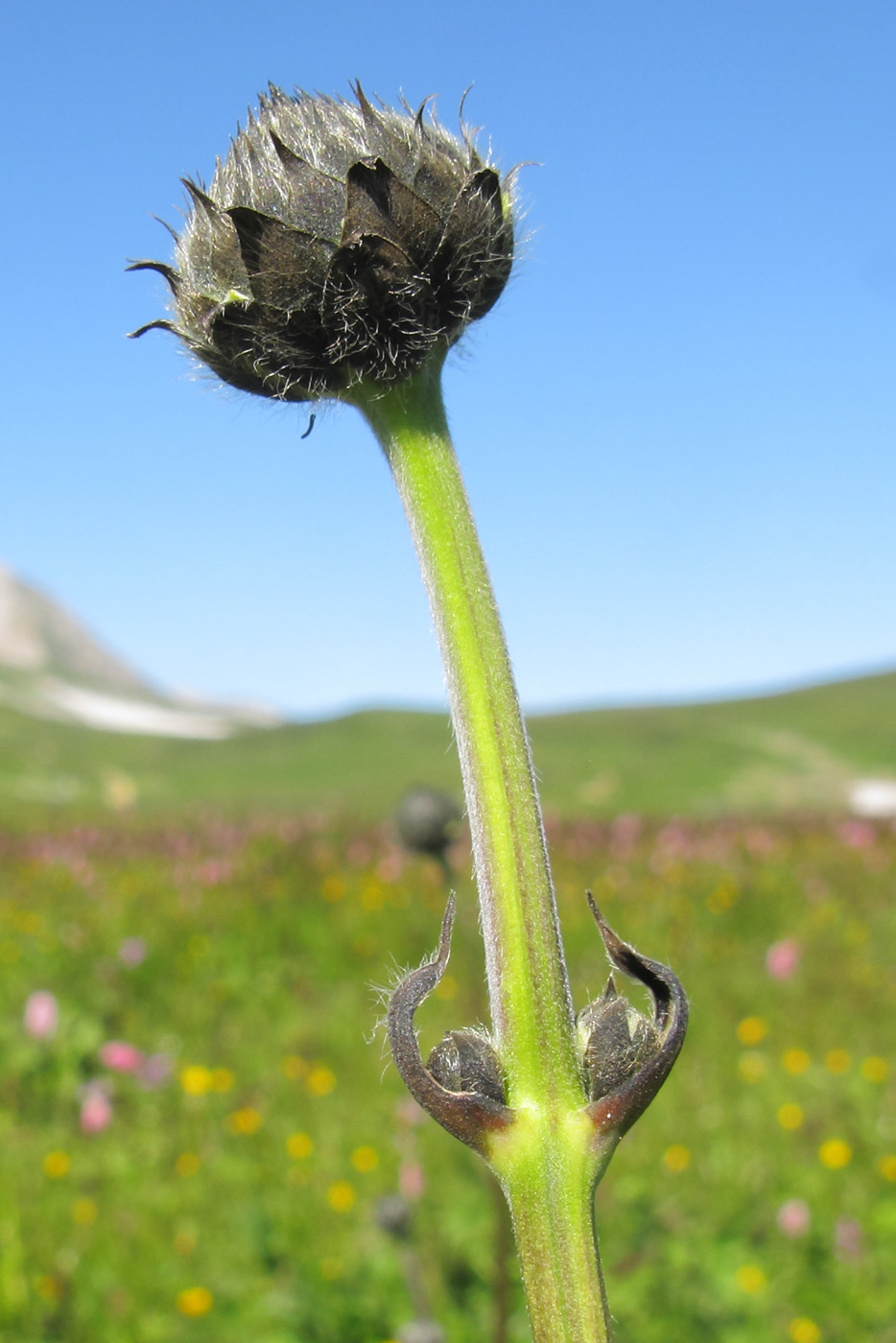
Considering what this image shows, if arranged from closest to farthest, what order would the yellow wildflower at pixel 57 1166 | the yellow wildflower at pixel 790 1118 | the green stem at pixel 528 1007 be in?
the green stem at pixel 528 1007
the yellow wildflower at pixel 57 1166
the yellow wildflower at pixel 790 1118

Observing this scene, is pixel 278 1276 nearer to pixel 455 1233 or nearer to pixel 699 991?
pixel 455 1233

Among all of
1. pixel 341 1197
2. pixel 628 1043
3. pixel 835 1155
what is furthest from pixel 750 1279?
pixel 628 1043

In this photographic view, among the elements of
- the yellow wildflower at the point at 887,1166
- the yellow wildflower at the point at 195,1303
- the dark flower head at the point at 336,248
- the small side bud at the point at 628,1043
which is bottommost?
the yellow wildflower at the point at 887,1166

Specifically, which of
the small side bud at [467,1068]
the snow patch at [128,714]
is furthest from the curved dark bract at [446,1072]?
the snow patch at [128,714]

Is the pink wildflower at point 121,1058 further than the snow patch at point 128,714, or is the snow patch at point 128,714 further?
the snow patch at point 128,714

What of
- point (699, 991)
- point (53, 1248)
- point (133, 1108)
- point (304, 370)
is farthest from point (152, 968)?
point (304, 370)

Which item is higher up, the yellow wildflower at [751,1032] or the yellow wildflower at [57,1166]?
the yellow wildflower at [57,1166]

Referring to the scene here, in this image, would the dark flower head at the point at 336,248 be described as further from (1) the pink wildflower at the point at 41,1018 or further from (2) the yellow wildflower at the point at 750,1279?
(1) the pink wildflower at the point at 41,1018
